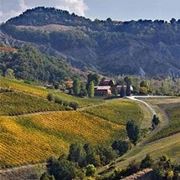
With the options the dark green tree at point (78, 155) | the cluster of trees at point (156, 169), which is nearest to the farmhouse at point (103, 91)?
the dark green tree at point (78, 155)

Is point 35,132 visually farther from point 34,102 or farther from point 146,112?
point 146,112

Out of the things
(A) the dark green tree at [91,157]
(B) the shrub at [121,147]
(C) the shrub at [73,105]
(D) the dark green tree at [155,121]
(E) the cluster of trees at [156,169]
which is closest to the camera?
(E) the cluster of trees at [156,169]

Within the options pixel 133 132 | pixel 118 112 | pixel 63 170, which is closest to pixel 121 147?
pixel 133 132

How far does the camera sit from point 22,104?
115375mm

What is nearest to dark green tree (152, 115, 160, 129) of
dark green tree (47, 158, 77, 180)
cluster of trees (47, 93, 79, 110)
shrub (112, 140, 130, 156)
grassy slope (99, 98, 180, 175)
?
grassy slope (99, 98, 180, 175)

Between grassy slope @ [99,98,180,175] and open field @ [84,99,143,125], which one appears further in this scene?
open field @ [84,99,143,125]

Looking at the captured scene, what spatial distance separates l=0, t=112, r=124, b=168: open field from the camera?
91.4 metres

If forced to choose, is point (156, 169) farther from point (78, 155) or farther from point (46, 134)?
point (46, 134)

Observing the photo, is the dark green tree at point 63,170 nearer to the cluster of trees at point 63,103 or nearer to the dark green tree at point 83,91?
the cluster of trees at point 63,103

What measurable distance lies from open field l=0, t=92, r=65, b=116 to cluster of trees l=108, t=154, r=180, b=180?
48841mm

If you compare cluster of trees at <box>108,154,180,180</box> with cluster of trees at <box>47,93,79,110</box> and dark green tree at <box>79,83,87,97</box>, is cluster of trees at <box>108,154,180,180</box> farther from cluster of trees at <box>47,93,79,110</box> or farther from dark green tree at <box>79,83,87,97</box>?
dark green tree at <box>79,83,87,97</box>

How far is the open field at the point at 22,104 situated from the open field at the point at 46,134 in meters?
2.67

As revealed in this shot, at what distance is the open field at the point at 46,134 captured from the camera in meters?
91.4

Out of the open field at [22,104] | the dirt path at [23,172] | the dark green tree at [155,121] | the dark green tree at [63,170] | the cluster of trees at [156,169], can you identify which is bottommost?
the dirt path at [23,172]
